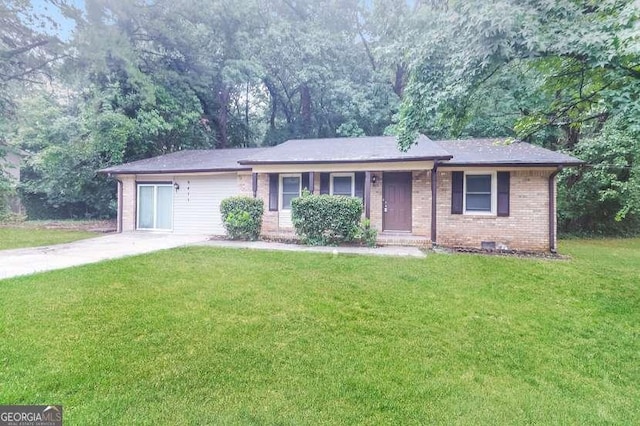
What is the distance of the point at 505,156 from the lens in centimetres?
992

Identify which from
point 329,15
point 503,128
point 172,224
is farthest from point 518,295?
point 329,15

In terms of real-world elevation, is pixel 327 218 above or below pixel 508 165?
below

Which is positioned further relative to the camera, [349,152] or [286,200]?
[286,200]

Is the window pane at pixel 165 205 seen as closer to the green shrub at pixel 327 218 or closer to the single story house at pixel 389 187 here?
the single story house at pixel 389 187

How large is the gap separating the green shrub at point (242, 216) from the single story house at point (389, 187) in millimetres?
913

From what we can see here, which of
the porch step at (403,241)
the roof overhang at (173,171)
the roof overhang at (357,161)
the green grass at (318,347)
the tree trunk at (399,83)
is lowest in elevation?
the green grass at (318,347)

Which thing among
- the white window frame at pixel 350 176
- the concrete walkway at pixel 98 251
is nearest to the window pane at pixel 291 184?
the white window frame at pixel 350 176

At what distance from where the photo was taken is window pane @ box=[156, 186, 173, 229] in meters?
12.7

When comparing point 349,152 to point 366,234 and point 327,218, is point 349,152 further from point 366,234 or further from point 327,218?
point 366,234

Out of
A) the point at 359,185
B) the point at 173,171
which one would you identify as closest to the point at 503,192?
the point at 359,185

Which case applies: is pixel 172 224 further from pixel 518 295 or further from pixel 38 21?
pixel 518 295

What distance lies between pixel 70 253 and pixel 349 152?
808 centimetres

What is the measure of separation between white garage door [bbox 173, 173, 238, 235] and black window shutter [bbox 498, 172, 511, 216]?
8.69 metres

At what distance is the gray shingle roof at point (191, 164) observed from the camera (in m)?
11.9
